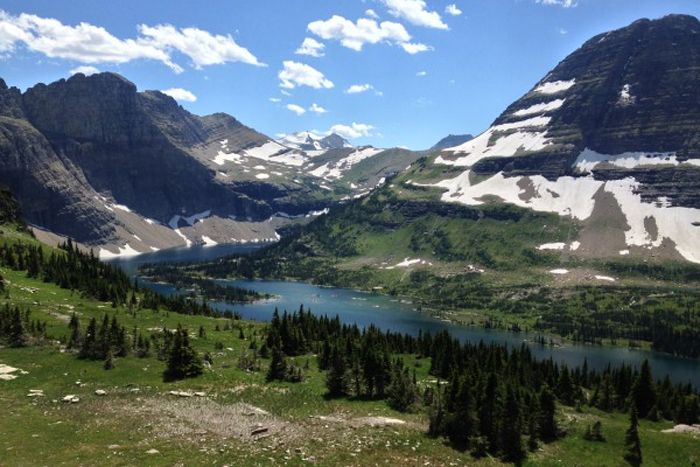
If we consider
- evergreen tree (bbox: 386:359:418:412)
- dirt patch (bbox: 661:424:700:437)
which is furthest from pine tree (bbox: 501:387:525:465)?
dirt patch (bbox: 661:424:700:437)

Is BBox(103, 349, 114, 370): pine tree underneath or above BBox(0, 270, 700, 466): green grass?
above

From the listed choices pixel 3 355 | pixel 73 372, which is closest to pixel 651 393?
pixel 73 372

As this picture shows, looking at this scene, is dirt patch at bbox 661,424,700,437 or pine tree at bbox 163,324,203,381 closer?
dirt patch at bbox 661,424,700,437

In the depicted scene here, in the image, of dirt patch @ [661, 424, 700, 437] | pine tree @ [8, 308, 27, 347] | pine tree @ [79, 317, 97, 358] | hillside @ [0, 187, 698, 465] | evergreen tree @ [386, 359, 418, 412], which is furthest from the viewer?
pine tree @ [8, 308, 27, 347]

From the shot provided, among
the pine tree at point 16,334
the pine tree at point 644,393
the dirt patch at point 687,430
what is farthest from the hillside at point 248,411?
the dirt patch at point 687,430

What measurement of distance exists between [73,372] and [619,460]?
58.5 meters

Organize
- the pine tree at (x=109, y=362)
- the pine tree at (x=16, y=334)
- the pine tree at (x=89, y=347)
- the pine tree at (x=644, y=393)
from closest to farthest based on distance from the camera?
1. the pine tree at (x=109, y=362)
2. the pine tree at (x=89, y=347)
3. the pine tree at (x=16, y=334)
4. the pine tree at (x=644, y=393)

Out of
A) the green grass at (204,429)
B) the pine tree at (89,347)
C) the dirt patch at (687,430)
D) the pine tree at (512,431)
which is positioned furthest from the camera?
the pine tree at (89,347)

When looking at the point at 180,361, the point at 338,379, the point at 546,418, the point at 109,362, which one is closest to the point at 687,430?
the point at 546,418

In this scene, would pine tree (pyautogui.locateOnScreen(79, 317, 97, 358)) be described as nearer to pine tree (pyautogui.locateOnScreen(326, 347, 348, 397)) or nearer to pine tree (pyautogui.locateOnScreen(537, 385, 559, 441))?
pine tree (pyautogui.locateOnScreen(326, 347, 348, 397))

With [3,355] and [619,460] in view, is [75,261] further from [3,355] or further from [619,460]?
[619,460]

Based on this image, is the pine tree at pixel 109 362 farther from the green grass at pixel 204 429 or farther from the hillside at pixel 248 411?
the green grass at pixel 204 429

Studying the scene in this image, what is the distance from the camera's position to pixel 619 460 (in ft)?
183

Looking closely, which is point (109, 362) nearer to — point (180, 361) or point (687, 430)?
point (180, 361)
